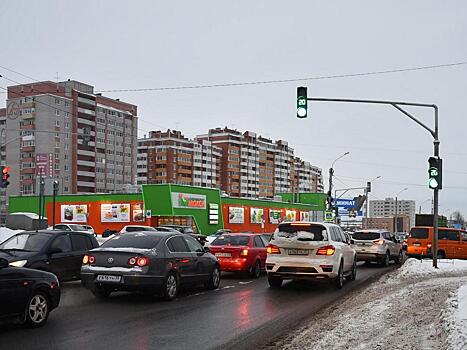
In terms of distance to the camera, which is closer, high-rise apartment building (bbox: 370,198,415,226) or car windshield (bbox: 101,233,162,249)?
car windshield (bbox: 101,233,162,249)

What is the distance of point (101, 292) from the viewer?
12789 millimetres

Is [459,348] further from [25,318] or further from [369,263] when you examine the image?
[369,263]

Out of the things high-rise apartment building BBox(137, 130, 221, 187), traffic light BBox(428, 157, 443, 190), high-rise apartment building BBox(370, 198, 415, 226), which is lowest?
high-rise apartment building BBox(370, 198, 415, 226)

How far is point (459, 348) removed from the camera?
20.2 ft

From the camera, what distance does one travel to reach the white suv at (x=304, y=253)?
1507 centimetres


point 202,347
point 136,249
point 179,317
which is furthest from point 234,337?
point 136,249

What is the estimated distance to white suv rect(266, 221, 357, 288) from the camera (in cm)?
1507

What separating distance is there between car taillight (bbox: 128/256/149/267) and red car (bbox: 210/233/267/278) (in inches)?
266

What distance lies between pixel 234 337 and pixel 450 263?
16.6 m

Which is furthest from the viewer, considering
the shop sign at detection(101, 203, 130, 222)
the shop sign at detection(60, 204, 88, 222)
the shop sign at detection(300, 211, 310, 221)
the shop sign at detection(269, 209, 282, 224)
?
the shop sign at detection(300, 211, 310, 221)

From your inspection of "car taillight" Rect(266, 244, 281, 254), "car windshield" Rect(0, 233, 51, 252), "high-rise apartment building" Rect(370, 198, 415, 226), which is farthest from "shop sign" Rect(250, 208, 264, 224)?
"high-rise apartment building" Rect(370, 198, 415, 226)

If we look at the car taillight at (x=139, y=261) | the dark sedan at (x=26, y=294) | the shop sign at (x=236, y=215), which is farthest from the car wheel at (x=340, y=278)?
the shop sign at (x=236, y=215)

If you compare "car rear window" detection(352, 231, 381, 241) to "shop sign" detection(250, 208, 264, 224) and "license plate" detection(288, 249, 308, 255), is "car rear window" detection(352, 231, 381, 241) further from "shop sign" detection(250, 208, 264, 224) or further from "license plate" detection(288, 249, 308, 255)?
"shop sign" detection(250, 208, 264, 224)

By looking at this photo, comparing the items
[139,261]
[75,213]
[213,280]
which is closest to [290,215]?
[75,213]
